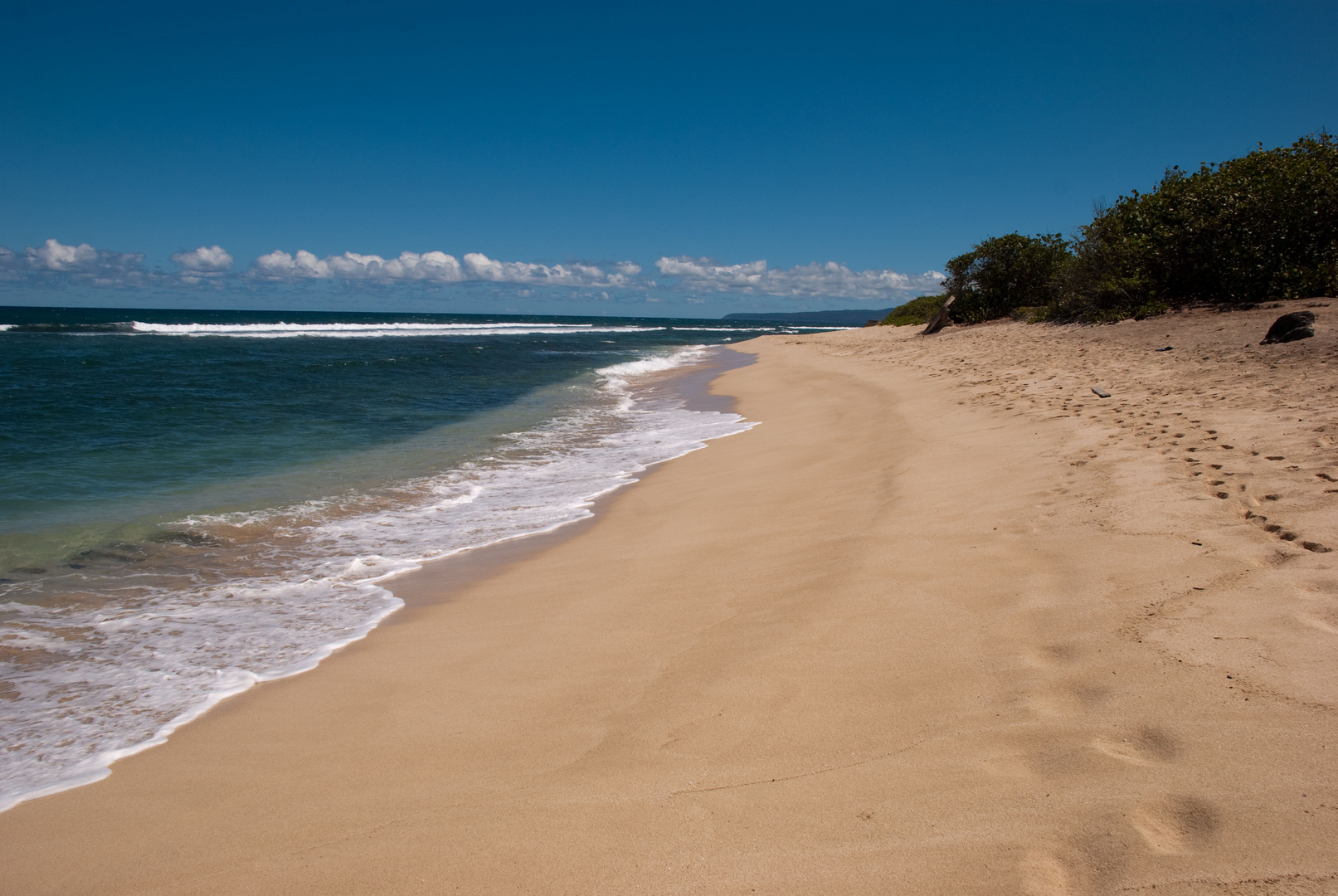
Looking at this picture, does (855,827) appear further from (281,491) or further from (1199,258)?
(1199,258)

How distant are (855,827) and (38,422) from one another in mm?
16336

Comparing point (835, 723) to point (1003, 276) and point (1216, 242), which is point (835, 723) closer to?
point (1216, 242)

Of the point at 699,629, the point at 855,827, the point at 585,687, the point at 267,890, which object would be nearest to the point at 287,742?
the point at 267,890

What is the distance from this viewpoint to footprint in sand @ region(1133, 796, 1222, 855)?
6.30ft

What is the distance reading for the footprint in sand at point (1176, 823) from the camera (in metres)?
1.92

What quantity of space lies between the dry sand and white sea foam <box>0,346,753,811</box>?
0.32 metres

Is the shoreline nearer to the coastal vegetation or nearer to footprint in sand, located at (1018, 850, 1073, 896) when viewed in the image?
footprint in sand, located at (1018, 850, 1073, 896)

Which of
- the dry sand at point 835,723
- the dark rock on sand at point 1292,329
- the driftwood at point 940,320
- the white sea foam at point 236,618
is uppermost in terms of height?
the driftwood at point 940,320

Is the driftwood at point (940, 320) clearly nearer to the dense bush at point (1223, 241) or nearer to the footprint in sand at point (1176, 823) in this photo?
the dense bush at point (1223, 241)

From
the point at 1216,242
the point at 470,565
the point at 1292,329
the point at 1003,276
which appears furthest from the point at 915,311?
the point at 470,565

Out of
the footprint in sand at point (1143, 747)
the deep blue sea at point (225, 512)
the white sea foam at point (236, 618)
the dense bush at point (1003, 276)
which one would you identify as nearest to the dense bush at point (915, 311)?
the dense bush at point (1003, 276)

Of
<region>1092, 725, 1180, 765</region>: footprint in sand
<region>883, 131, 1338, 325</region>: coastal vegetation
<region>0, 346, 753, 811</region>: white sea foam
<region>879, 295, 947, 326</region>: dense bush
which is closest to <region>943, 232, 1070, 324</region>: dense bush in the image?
<region>883, 131, 1338, 325</region>: coastal vegetation

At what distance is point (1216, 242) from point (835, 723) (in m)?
19.1

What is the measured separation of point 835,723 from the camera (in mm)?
2816
